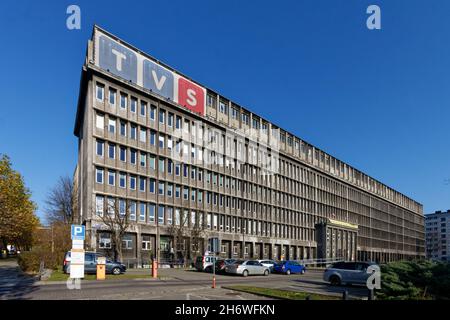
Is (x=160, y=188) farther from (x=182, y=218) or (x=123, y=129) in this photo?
(x=123, y=129)

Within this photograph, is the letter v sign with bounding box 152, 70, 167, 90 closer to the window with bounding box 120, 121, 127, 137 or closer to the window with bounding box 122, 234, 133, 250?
the window with bounding box 120, 121, 127, 137

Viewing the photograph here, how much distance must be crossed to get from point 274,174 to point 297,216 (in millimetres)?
12850

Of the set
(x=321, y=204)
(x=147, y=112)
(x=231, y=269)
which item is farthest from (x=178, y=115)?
(x=321, y=204)

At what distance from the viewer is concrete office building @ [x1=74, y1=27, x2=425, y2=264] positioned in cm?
4684

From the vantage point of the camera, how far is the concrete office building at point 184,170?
4684 centimetres

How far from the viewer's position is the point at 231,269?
36.7m

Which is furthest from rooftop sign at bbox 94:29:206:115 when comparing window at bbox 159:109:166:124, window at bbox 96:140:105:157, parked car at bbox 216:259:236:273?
parked car at bbox 216:259:236:273

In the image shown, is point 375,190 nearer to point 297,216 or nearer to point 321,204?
point 321,204

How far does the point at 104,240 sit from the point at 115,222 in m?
2.71

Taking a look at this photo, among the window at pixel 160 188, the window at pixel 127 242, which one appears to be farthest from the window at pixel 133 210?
the window at pixel 160 188

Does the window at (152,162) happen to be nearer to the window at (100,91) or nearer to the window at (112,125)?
the window at (112,125)

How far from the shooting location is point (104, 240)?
45.9m

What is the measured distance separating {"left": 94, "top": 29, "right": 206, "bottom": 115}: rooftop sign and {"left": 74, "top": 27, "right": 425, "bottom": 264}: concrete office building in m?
0.13

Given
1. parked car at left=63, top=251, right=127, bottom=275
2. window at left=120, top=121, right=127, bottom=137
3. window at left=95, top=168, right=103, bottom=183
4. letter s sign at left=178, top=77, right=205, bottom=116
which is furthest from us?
letter s sign at left=178, top=77, right=205, bottom=116
